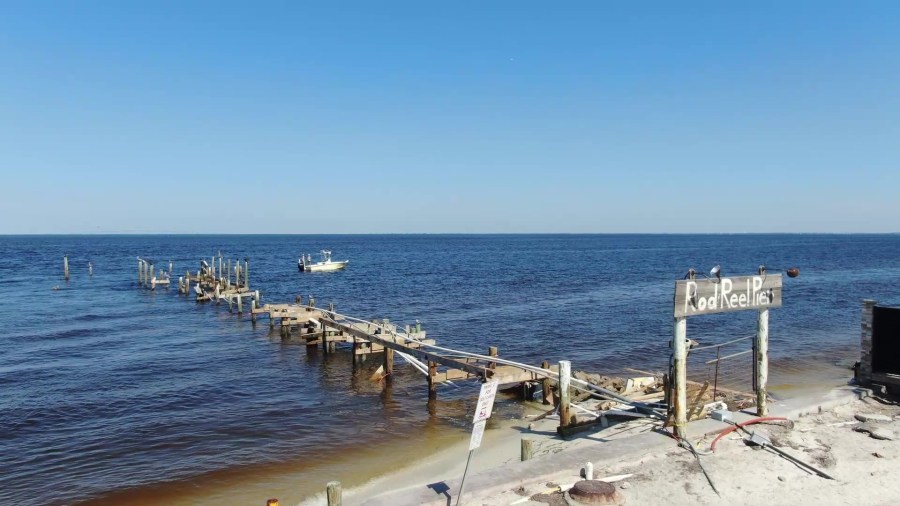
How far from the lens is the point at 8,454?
1421 centimetres

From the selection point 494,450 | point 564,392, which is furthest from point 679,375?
point 494,450

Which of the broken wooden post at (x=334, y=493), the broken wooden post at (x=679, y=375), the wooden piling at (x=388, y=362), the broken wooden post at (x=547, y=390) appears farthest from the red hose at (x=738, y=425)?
the wooden piling at (x=388, y=362)

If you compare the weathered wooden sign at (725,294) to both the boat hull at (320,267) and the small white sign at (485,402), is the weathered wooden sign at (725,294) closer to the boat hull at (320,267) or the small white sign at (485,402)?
the small white sign at (485,402)

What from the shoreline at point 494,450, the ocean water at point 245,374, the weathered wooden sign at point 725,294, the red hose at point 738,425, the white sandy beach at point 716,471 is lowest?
the ocean water at point 245,374

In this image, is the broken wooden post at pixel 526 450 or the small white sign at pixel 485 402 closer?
the small white sign at pixel 485 402

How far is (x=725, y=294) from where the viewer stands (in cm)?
1062

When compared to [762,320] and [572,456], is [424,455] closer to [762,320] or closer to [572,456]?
[572,456]

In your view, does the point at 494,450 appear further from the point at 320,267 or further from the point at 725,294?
the point at 320,267

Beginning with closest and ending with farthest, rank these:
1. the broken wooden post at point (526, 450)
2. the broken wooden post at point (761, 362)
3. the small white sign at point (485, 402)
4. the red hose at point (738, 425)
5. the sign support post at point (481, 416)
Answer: the sign support post at point (481, 416) → the small white sign at point (485, 402) → the broken wooden post at point (526, 450) → the red hose at point (738, 425) → the broken wooden post at point (761, 362)

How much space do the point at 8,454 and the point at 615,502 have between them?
14637 millimetres

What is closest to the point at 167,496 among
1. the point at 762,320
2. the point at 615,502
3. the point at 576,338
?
the point at 615,502

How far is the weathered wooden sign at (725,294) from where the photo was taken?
10117mm

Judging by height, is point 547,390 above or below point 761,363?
below

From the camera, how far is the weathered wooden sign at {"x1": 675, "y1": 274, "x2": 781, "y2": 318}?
10117 mm
